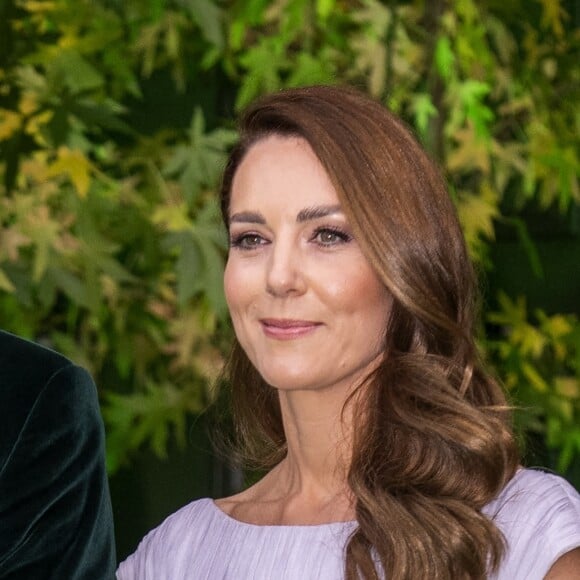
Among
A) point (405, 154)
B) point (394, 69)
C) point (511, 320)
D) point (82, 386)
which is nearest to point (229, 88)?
point (394, 69)

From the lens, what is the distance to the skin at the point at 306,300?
1.65 m

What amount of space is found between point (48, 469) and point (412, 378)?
1.45ft

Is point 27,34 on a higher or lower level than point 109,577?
higher

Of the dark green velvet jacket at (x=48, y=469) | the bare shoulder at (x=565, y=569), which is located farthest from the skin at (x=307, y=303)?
the dark green velvet jacket at (x=48, y=469)

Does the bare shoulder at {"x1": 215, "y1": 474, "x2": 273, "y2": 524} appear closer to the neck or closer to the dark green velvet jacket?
the neck

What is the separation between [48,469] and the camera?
4.95 feet

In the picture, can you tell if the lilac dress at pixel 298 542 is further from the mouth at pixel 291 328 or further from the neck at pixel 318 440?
the mouth at pixel 291 328

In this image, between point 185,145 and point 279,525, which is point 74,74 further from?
point 279,525

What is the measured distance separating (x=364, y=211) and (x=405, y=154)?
0.10 m

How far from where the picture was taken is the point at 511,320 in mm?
3139

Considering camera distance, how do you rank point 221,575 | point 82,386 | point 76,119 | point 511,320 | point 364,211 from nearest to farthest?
point 82,386
point 364,211
point 221,575
point 76,119
point 511,320

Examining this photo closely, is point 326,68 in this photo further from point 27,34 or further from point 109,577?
point 109,577

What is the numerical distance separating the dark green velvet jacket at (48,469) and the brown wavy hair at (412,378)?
31 cm

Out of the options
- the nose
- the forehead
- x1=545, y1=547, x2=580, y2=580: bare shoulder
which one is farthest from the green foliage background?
x1=545, y1=547, x2=580, y2=580: bare shoulder
